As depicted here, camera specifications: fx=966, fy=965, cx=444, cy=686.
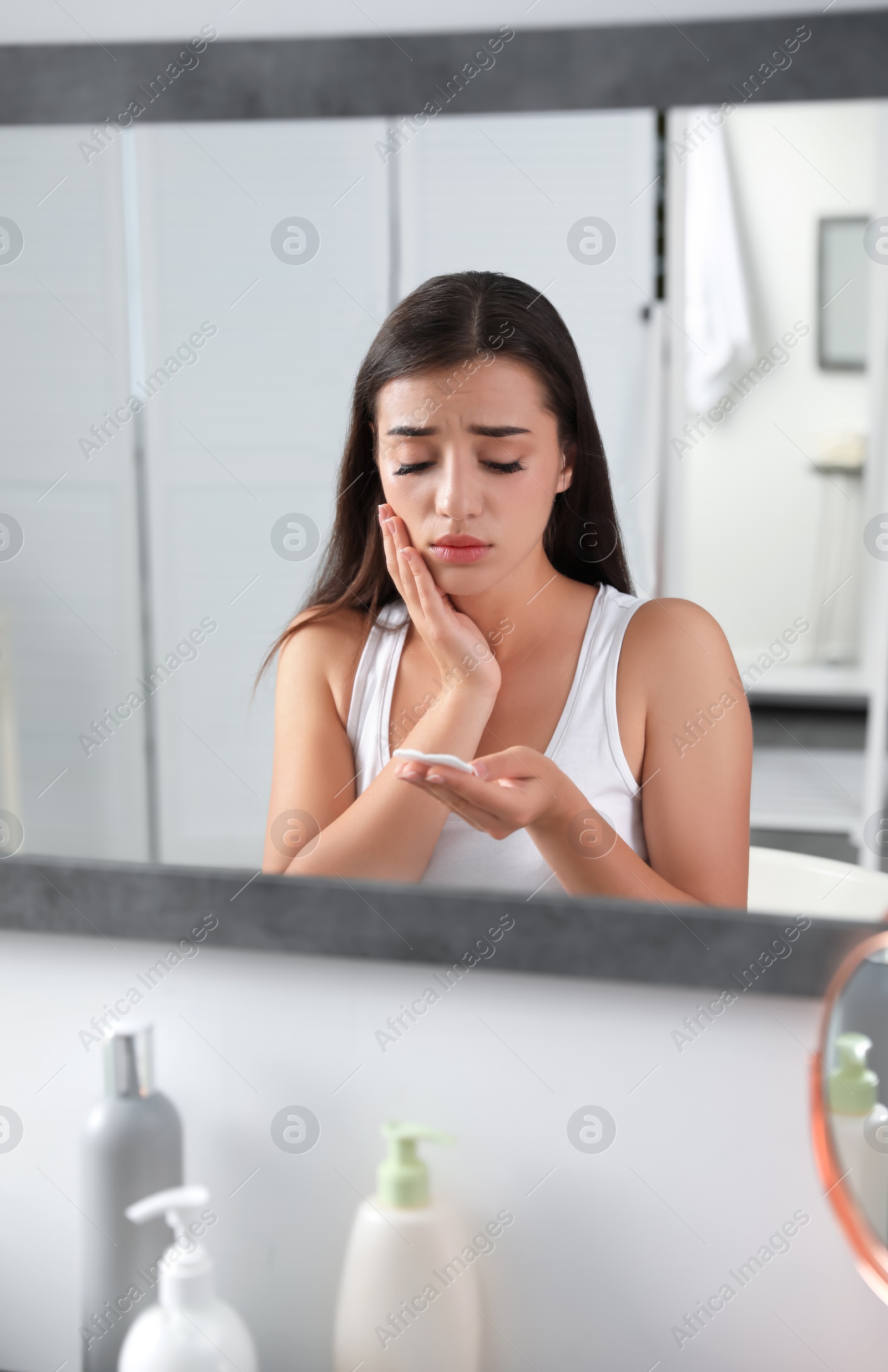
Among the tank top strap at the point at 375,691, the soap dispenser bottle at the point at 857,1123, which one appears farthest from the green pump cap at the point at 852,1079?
the tank top strap at the point at 375,691

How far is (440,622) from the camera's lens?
450mm

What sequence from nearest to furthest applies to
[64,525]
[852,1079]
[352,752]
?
[852,1079] → [352,752] → [64,525]

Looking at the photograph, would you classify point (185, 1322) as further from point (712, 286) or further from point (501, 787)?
point (712, 286)

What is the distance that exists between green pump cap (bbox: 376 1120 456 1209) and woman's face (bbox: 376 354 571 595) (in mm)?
239

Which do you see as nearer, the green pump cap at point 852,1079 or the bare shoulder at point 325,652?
the green pump cap at point 852,1079

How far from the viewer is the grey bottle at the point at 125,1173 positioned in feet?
1.36

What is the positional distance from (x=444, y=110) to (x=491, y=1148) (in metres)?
0.43

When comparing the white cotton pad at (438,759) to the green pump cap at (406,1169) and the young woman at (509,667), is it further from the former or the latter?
the green pump cap at (406,1169)

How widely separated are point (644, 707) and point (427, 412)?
0.52 ft

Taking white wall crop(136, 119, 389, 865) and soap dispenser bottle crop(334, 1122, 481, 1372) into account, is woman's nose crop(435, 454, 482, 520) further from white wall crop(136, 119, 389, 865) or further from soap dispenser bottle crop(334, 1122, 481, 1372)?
soap dispenser bottle crop(334, 1122, 481, 1372)

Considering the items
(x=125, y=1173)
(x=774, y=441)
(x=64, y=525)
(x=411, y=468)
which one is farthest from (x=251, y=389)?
(x=125, y=1173)

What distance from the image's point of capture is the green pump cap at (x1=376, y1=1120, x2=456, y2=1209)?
0.40 m

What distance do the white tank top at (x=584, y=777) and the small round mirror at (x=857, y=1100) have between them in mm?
96

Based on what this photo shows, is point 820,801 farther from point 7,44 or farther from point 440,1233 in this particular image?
point 7,44
